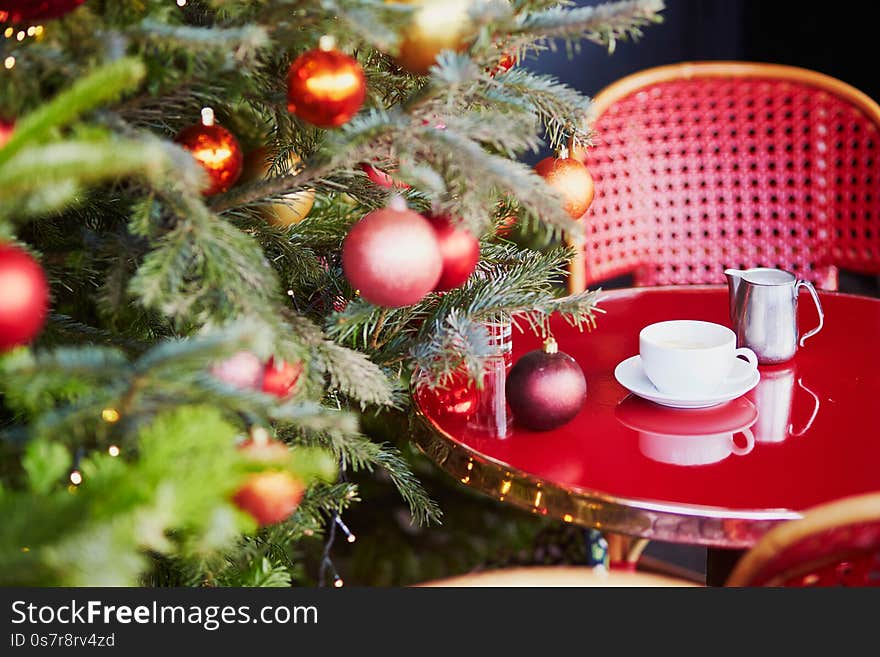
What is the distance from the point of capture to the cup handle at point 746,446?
2.37 feet

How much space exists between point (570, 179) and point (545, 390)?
261 mm

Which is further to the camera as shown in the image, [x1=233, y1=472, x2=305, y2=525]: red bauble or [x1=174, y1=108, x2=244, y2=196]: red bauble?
[x1=174, y1=108, x2=244, y2=196]: red bauble

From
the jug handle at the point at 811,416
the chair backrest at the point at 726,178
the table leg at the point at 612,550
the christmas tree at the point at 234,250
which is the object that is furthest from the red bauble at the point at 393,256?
the chair backrest at the point at 726,178

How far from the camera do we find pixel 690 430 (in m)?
0.76

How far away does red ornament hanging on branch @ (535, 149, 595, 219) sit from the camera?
903 millimetres

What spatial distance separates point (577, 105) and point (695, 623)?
41cm

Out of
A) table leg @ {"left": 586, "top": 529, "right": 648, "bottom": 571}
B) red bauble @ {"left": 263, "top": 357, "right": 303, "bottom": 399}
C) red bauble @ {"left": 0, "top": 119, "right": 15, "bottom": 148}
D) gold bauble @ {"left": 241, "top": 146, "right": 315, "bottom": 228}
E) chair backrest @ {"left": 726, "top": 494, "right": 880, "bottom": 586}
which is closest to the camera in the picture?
chair backrest @ {"left": 726, "top": 494, "right": 880, "bottom": 586}

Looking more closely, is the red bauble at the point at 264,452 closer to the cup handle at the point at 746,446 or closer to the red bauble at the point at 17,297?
the red bauble at the point at 17,297

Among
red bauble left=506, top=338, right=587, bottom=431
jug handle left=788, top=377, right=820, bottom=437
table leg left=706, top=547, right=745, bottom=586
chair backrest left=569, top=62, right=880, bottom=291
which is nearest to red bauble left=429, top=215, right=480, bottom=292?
red bauble left=506, top=338, right=587, bottom=431

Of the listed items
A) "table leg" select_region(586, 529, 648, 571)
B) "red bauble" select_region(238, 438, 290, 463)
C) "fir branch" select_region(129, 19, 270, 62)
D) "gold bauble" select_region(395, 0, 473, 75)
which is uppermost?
"fir branch" select_region(129, 19, 270, 62)

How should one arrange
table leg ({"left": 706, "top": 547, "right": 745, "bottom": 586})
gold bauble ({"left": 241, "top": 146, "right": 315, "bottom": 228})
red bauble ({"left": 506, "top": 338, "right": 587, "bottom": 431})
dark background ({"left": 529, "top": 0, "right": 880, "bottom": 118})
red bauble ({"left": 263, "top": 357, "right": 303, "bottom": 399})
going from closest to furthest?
red bauble ({"left": 263, "top": 357, "right": 303, "bottom": 399}), red bauble ({"left": 506, "top": 338, "right": 587, "bottom": 431}), gold bauble ({"left": 241, "top": 146, "right": 315, "bottom": 228}), table leg ({"left": 706, "top": 547, "right": 745, "bottom": 586}), dark background ({"left": 529, "top": 0, "right": 880, "bottom": 118})

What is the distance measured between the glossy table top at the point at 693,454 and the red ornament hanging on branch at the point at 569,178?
16 centimetres

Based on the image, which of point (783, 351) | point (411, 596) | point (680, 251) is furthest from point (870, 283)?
point (411, 596)

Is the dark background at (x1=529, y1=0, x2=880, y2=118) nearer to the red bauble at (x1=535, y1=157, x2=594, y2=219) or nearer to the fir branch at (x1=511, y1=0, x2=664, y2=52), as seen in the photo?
the red bauble at (x1=535, y1=157, x2=594, y2=219)
